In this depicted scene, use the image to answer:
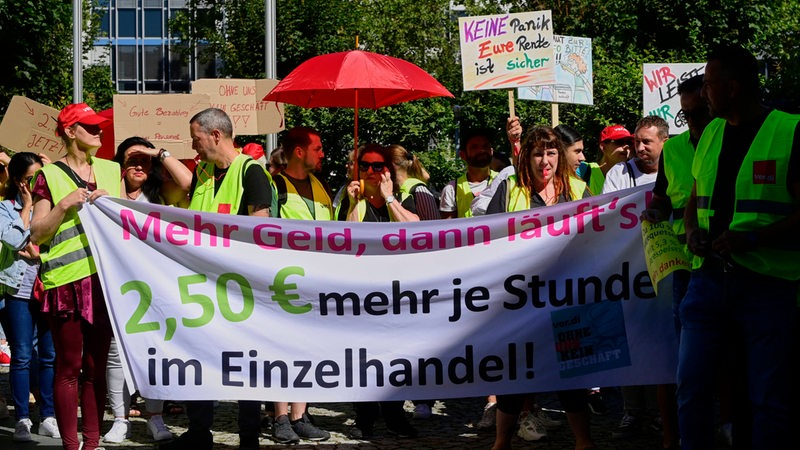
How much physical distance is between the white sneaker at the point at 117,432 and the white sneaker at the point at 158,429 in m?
0.16

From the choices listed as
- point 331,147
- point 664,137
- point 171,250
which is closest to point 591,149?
point 331,147

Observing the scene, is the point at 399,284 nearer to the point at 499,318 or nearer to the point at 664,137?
the point at 499,318

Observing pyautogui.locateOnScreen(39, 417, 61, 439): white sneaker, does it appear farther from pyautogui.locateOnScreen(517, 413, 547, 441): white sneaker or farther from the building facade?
the building facade

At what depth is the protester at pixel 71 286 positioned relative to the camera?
6555mm

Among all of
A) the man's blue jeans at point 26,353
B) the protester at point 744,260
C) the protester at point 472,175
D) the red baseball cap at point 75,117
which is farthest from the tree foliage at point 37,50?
the protester at point 744,260

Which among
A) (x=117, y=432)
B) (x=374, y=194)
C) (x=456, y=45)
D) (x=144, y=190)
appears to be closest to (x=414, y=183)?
(x=374, y=194)

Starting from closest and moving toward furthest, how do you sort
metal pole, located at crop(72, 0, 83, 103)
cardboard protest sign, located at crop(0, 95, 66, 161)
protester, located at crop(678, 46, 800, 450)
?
protester, located at crop(678, 46, 800, 450), cardboard protest sign, located at crop(0, 95, 66, 161), metal pole, located at crop(72, 0, 83, 103)

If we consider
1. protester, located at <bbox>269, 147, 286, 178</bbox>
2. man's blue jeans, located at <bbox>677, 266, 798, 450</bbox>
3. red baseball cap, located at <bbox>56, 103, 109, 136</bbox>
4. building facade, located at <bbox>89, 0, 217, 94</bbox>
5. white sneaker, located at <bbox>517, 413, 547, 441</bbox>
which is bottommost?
white sneaker, located at <bbox>517, 413, 547, 441</bbox>

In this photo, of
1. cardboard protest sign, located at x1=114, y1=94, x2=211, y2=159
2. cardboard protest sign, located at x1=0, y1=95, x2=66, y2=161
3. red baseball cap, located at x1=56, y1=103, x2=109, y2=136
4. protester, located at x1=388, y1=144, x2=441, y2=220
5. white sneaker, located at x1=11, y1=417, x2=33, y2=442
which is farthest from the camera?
cardboard protest sign, located at x1=0, y1=95, x2=66, y2=161

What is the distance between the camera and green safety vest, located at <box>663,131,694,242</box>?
19.6 feet

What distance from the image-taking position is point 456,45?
39875mm

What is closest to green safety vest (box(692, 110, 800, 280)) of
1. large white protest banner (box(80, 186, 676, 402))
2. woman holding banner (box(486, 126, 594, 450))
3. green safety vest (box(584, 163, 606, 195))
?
large white protest banner (box(80, 186, 676, 402))

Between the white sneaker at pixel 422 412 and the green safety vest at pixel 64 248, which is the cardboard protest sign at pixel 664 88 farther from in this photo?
the green safety vest at pixel 64 248

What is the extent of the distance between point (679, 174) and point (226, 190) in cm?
249
